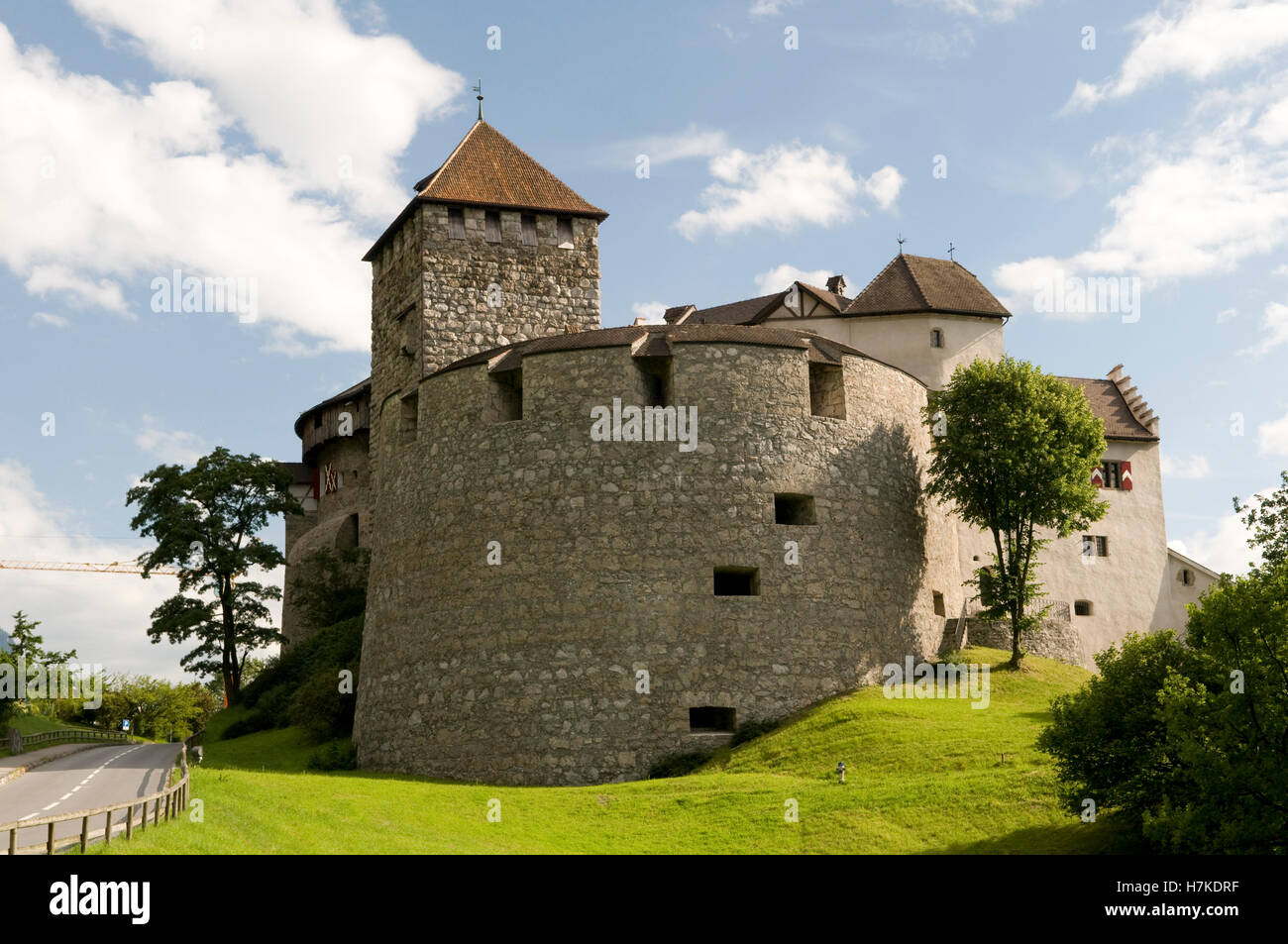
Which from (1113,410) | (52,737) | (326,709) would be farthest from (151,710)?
(1113,410)

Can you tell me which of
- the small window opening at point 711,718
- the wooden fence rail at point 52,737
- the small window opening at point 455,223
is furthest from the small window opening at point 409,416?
the wooden fence rail at point 52,737

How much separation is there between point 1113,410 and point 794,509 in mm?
22033

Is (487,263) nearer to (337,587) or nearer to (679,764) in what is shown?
(337,587)

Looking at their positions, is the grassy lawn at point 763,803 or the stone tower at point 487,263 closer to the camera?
the grassy lawn at point 763,803

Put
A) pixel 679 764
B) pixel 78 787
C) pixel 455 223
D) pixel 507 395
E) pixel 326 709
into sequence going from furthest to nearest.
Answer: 1. pixel 455 223
2. pixel 326 709
3. pixel 507 395
4. pixel 679 764
5. pixel 78 787

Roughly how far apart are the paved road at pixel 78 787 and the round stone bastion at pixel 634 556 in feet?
17.9

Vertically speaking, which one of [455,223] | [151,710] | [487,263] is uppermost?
[455,223]

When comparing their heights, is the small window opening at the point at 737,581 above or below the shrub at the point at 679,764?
above

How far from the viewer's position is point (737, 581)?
2966 centimetres

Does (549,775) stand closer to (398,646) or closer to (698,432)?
(398,646)

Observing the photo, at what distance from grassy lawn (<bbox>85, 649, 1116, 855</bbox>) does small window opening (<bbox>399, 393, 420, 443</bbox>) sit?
8.91 meters

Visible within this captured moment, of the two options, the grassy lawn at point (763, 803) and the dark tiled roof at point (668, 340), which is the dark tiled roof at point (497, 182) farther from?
the grassy lawn at point (763, 803)

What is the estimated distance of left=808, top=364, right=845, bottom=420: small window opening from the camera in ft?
101

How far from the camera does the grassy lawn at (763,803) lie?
18656 millimetres
